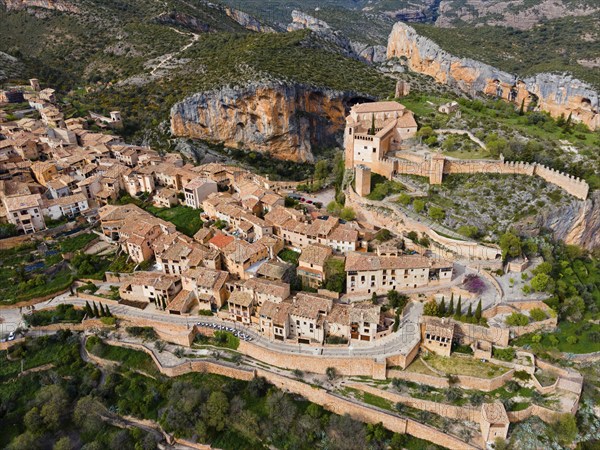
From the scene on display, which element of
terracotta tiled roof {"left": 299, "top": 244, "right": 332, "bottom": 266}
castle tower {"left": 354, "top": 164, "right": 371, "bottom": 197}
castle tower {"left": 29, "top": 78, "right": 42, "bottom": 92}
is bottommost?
terracotta tiled roof {"left": 299, "top": 244, "right": 332, "bottom": 266}

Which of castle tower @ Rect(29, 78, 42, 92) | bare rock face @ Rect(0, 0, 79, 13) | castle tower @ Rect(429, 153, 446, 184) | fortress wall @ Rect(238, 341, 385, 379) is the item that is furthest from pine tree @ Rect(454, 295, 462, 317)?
bare rock face @ Rect(0, 0, 79, 13)

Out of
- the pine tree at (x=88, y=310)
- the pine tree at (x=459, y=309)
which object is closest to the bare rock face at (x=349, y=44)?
the pine tree at (x=459, y=309)

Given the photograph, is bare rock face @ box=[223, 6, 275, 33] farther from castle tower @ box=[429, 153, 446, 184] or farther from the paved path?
the paved path

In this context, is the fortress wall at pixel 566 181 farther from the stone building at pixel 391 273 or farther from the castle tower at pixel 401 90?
the castle tower at pixel 401 90

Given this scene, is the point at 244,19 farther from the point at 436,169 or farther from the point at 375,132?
the point at 436,169

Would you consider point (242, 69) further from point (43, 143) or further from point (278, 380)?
point (278, 380)

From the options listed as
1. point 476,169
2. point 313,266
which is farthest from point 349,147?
point 313,266
